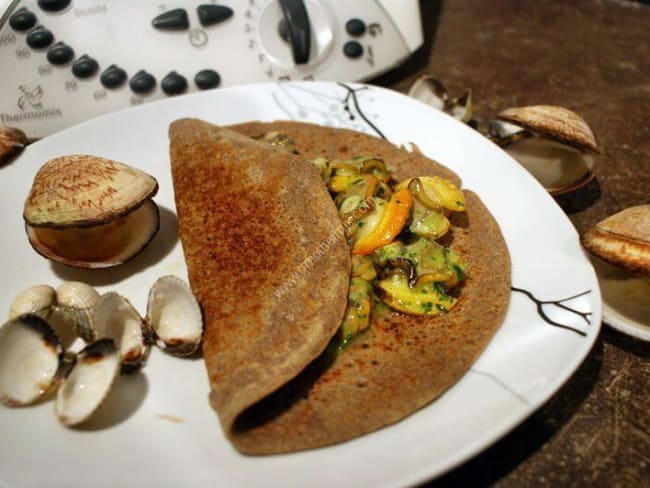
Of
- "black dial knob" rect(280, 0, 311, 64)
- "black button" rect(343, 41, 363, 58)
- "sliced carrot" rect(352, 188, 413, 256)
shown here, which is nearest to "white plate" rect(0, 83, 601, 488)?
"sliced carrot" rect(352, 188, 413, 256)

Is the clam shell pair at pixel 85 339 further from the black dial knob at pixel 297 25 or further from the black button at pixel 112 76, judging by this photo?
the black dial knob at pixel 297 25

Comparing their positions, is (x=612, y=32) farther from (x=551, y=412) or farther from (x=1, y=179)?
(x=1, y=179)

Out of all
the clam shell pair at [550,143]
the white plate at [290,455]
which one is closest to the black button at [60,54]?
the white plate at [290,455]

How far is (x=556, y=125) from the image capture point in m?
2.15

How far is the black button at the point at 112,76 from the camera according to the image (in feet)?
8.46

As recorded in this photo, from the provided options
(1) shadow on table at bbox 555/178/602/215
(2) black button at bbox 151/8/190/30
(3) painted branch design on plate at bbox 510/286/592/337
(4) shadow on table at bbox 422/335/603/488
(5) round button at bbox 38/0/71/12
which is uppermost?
(5) round button at bbox 38/0/71/12

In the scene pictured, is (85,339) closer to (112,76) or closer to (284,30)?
(112,76)

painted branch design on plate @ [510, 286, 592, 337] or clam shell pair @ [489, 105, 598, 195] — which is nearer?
painted branch design on plate @ [510, 286, 592, 337]

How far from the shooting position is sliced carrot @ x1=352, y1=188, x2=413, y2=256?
6.17 ft

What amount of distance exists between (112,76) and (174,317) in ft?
4.88

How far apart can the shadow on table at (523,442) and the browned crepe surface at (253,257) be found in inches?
21.8

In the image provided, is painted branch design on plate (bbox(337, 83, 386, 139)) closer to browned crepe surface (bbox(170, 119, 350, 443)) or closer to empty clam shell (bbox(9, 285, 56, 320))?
browned crepe surface (bbox(170, 119, 350, 443))

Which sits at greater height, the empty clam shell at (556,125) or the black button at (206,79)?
the empty clam shell at (556,125)

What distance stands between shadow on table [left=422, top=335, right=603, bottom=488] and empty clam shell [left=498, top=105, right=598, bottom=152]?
946 millimetres
